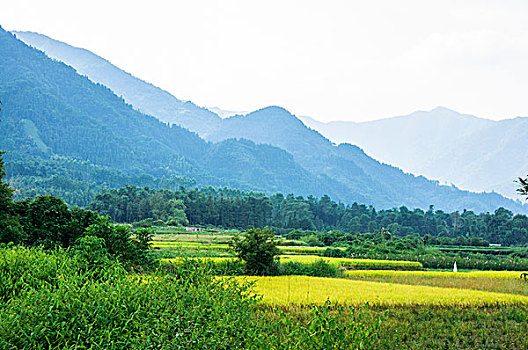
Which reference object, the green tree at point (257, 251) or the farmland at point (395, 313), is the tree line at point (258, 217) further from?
the farmland at point (395, 313)

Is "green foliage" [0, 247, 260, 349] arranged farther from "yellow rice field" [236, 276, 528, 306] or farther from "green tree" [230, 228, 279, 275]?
"green tree" [230, 228, 279, 275]

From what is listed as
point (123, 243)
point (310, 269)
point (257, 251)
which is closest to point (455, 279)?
point (310, 269)

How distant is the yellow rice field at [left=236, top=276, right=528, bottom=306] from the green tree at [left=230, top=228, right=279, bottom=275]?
2738 mm

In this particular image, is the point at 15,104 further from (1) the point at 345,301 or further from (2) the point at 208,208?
(1) the point at 345,301

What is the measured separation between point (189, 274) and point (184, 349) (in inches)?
125

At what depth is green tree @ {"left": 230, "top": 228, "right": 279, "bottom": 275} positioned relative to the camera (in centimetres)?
1627

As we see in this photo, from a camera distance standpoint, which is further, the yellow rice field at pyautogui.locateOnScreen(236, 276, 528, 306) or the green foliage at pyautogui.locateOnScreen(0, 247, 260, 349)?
the yellow rice field at pyautogui.locateOnScreen(236, 276, 528, 306)

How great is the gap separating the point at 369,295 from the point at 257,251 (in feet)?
18.2

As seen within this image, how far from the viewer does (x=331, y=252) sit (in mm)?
28203

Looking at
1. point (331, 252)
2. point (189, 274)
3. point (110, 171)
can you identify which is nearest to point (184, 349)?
point (189, 274)

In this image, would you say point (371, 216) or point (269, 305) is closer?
point (269, 305)

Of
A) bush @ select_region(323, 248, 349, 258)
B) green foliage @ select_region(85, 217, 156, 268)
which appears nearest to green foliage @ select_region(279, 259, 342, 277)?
green foliage @ select_region(85, 217, 156, 268)

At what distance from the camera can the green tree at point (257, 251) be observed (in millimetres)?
16266

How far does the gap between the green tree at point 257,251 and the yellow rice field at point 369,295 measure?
8.98ft
